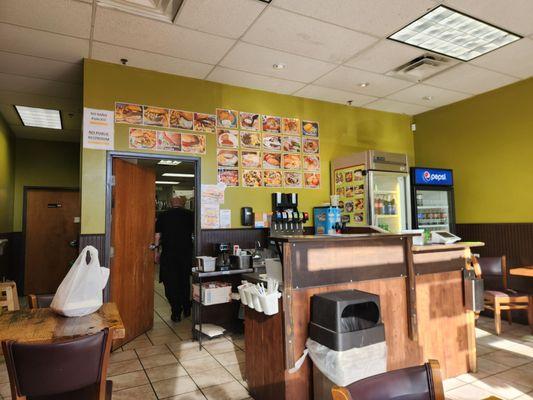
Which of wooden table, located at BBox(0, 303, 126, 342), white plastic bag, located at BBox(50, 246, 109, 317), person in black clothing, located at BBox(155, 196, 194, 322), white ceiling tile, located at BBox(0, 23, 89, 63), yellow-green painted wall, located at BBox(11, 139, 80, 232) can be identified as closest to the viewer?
wooden table, located at BBox(0, 303, 126, 342)

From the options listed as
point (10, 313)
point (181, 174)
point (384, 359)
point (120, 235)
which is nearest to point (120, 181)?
point (120, 235)

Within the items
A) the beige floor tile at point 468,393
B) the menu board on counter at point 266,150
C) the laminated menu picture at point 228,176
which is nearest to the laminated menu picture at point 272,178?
the menu board on counter at point 266,150

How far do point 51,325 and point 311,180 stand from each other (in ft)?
13.4

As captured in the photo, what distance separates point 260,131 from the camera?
5211 mm

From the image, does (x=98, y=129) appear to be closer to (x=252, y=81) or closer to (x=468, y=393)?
(x=252, y=81)

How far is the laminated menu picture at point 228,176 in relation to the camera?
4867 millimetres

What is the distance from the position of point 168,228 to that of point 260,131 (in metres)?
1.90

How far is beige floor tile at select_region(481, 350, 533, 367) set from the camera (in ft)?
11.5

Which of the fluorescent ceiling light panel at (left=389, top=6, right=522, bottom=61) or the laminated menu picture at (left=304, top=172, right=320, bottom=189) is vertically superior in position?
the fluorescent ceiling light panel at (left=389, top=6, right=522, bottom=61)

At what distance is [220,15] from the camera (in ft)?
11.0

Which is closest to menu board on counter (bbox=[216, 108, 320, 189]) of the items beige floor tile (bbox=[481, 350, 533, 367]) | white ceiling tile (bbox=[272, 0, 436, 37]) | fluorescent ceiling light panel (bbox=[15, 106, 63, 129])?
white ceiling tile (bbox=[272, 0, 436, 37])

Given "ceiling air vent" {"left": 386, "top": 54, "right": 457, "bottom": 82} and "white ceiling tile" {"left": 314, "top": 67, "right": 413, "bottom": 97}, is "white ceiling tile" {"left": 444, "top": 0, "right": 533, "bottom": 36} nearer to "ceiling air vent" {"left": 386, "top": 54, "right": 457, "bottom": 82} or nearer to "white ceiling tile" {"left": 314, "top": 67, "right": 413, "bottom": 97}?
"ceiling air vent" {"left": 386, "top": 54, "right": 457, "bottom": 82}

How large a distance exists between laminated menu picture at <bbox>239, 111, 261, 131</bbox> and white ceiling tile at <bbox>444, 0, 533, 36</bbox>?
267 centimetres

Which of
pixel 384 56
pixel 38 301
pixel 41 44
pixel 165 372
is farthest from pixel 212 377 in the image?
pixel 384 56
